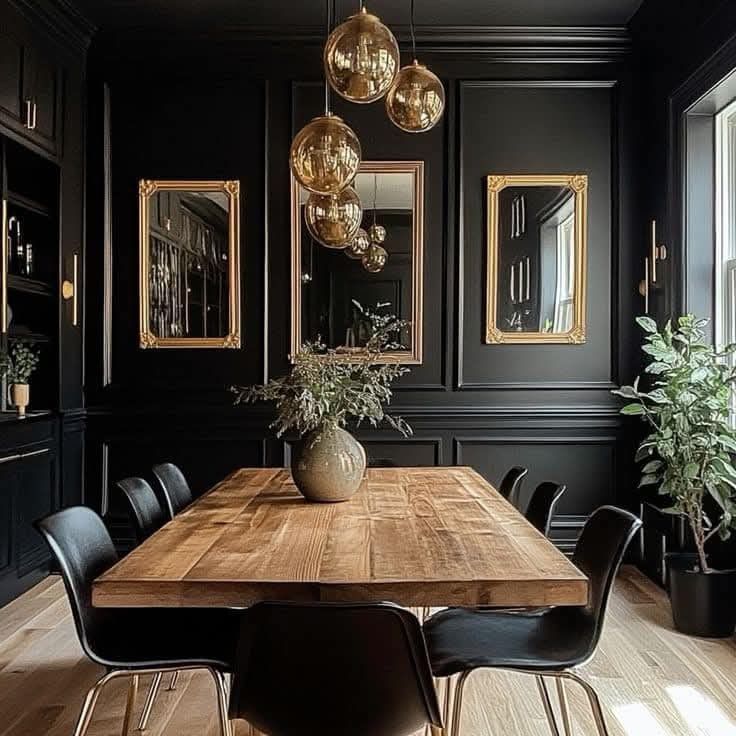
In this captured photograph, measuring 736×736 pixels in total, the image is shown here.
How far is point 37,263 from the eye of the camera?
16.9 feet

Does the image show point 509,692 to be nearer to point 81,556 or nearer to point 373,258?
point 81,556

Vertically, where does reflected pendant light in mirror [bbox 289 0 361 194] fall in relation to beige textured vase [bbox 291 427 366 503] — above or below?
above

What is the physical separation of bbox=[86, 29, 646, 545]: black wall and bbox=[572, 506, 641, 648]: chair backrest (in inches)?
110

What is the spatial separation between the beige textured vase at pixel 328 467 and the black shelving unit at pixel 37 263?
8.60 feet

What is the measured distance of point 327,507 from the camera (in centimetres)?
285

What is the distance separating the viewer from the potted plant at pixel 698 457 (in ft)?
12.5

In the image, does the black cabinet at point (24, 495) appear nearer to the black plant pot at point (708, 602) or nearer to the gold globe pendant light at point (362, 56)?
the gold globe pendant light at point (362, 56)

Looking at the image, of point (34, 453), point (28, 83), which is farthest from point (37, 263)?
point (34, 453)

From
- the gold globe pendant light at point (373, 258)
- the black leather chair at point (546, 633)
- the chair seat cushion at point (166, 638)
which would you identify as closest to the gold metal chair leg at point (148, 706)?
the chair seat cushion at point (166, 638)

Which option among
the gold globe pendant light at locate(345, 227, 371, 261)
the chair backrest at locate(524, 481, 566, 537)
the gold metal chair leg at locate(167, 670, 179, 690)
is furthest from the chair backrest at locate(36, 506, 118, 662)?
the gold globe pendant light at locate(345, 227, 371, 261)

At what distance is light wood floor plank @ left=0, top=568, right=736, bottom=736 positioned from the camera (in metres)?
2.94

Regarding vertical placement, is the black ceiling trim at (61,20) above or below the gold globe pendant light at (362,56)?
above

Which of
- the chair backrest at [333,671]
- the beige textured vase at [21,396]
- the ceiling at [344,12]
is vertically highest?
the ceiling at [344,12]

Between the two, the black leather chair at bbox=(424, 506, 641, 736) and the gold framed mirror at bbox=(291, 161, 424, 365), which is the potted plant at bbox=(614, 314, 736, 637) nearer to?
the black leather chair at bbox=(424, 506, 641, 736)
